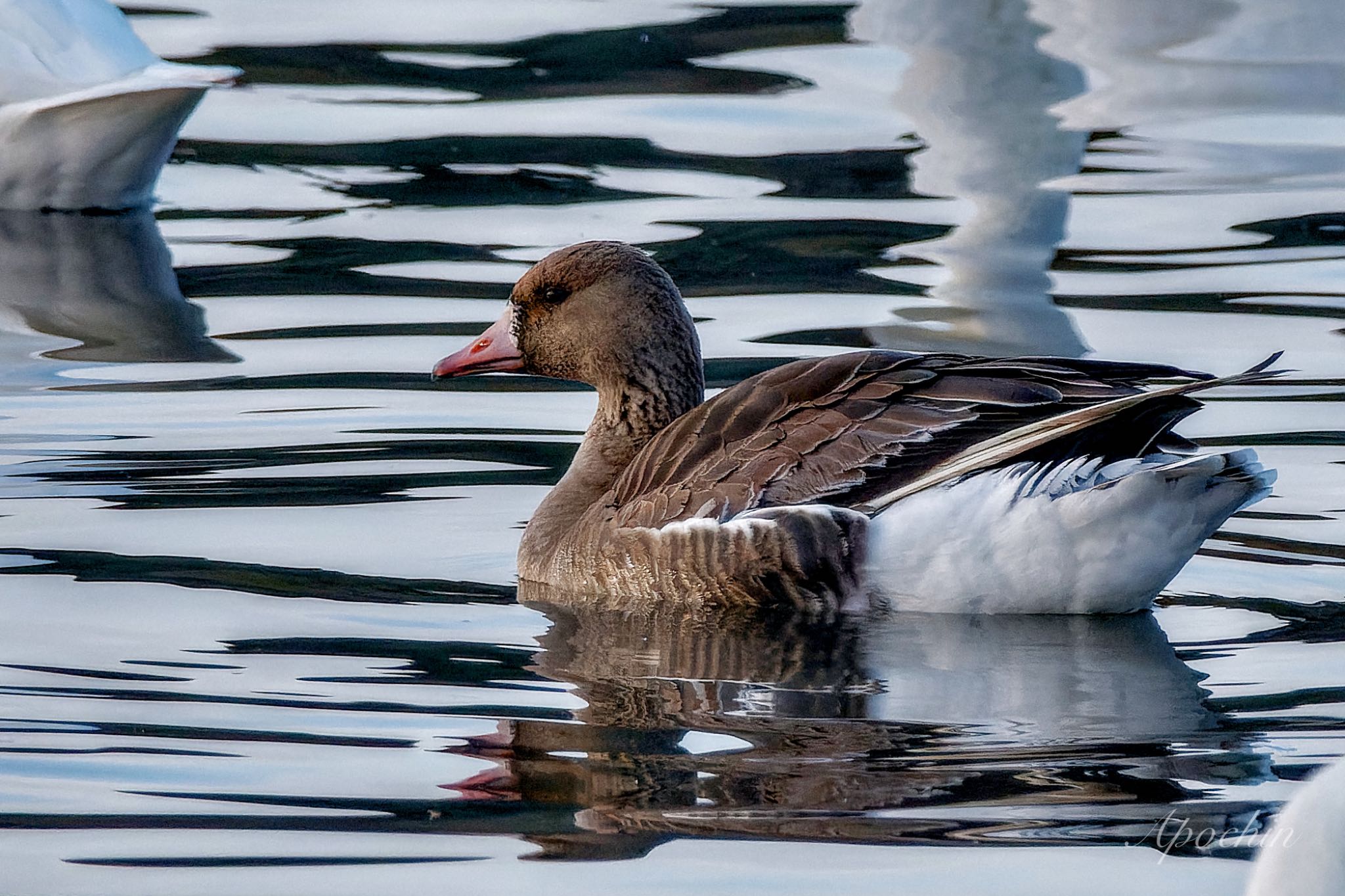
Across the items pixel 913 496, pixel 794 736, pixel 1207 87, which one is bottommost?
pixel 794 736

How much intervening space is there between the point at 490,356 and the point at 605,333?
408mm

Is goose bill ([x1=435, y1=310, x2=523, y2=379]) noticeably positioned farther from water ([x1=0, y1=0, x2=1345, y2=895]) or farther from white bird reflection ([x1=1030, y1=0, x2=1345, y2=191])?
white bird reflection ([x1=1030, y1=0, x2=1345, y2=191])

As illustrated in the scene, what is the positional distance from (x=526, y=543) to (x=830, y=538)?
1.00 m

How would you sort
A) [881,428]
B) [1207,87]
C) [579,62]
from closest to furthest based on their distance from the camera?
1. [881,428]
2. [1207,87]
3. [579,62]

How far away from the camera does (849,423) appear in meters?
6.38

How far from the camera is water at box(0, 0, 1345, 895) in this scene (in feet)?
15.1

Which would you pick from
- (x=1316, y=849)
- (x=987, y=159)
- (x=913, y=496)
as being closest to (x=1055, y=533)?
(x=913, y=496)

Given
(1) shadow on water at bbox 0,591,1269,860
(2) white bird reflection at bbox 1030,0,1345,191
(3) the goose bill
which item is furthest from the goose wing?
(2) white bird reflection at bbox 1030,0,1345,191

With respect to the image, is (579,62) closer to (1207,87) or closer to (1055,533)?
(1207,87)

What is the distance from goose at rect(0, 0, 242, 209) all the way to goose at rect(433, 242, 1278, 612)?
15.6 ft

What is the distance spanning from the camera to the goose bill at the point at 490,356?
286 inches

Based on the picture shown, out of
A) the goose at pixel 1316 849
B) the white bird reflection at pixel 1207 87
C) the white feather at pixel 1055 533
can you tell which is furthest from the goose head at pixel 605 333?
the white bird reflection at pixel 1207 87

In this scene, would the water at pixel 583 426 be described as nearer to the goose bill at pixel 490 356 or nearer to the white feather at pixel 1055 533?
the white feather at pixel 1055 533

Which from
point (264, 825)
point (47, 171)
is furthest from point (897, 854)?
point (47, 171)
